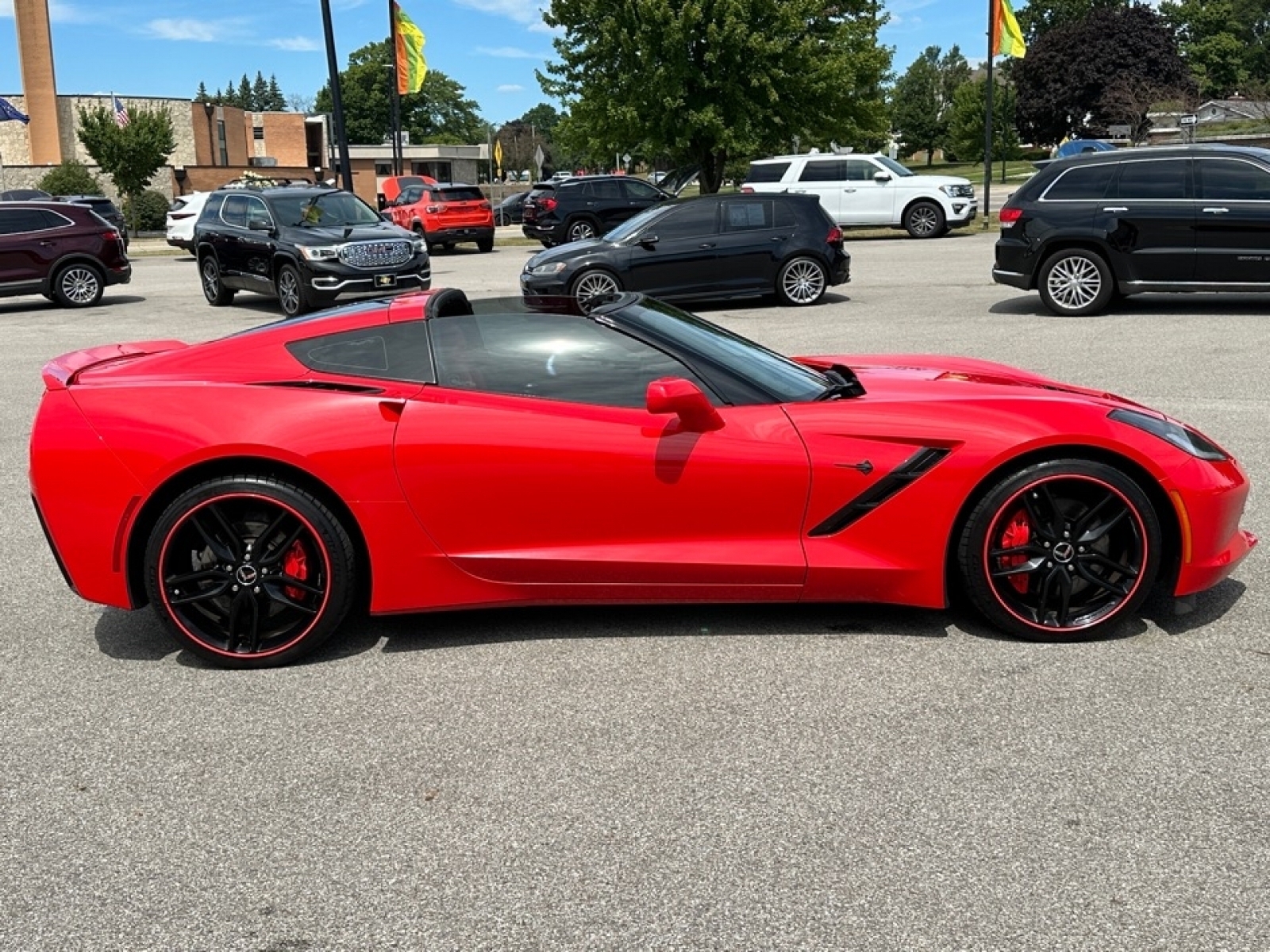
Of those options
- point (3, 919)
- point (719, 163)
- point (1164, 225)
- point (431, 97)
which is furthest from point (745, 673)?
point (431, 97)

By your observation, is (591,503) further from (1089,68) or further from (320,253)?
(1089,68)

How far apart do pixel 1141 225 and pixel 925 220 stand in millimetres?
14317

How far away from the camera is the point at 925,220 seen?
88.2 ft

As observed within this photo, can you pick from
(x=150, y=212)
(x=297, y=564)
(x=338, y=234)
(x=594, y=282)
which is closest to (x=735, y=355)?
(x=297, y=564)

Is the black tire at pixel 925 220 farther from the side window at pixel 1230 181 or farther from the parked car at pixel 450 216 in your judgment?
the side window at pixel 1230 181

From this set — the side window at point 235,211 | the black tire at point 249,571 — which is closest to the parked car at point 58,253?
the side window at point 235,211

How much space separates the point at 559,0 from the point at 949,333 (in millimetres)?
24096

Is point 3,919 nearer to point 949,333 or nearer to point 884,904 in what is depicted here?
point 884,904

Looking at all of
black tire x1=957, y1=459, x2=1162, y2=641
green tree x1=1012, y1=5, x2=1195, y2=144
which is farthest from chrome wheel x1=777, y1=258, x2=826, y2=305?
green tree x1=1012, y1=5, x2=1195, y2=144

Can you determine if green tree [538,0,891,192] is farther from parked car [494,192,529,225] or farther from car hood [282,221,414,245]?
car hood [282,221,414,245]

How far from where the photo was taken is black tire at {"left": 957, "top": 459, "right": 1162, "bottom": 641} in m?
4.28

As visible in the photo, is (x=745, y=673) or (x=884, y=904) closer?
(x=884, y=904)

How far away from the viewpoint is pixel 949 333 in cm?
1294

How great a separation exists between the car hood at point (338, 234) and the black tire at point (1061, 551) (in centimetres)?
1342
